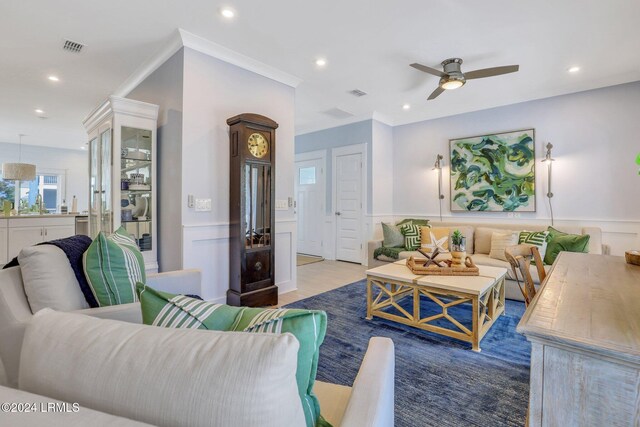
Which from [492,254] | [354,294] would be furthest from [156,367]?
[492,254]

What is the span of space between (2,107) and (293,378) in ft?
23.1

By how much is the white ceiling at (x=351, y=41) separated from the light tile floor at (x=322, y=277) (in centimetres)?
267

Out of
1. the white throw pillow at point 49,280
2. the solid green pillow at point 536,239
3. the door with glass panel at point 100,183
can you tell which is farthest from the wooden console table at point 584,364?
the door with glass panel at point 100,183

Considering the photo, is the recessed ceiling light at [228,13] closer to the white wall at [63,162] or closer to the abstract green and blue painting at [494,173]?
the abstract green and blue painting at [494,173]

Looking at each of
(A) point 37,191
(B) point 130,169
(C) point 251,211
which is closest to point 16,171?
(A) point 37,191

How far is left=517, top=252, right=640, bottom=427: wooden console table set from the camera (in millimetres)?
698

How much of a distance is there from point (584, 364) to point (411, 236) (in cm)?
Answer: 385

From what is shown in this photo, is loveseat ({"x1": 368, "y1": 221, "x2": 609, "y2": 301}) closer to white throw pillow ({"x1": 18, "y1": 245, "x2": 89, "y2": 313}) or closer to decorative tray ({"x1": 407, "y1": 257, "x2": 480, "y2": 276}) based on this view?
decorative tray ({"x1": 407, "y1": 257, "x2": 480, "y2": 276})

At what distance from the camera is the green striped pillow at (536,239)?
11.4 ft

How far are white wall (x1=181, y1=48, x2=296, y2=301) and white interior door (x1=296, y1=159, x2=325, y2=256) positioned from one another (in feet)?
8.77

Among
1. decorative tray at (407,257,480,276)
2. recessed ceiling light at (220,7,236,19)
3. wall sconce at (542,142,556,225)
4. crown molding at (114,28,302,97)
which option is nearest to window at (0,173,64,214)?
crown molding at (114,28,302,97)

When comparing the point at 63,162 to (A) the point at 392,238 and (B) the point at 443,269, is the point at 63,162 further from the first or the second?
(B) the point at 443,269

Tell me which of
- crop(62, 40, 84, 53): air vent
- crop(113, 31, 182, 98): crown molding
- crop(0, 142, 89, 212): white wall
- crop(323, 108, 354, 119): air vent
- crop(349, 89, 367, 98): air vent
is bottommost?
crop(0, 142, 89, 212): white wall

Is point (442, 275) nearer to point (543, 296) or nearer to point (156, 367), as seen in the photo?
point (543, 296)
